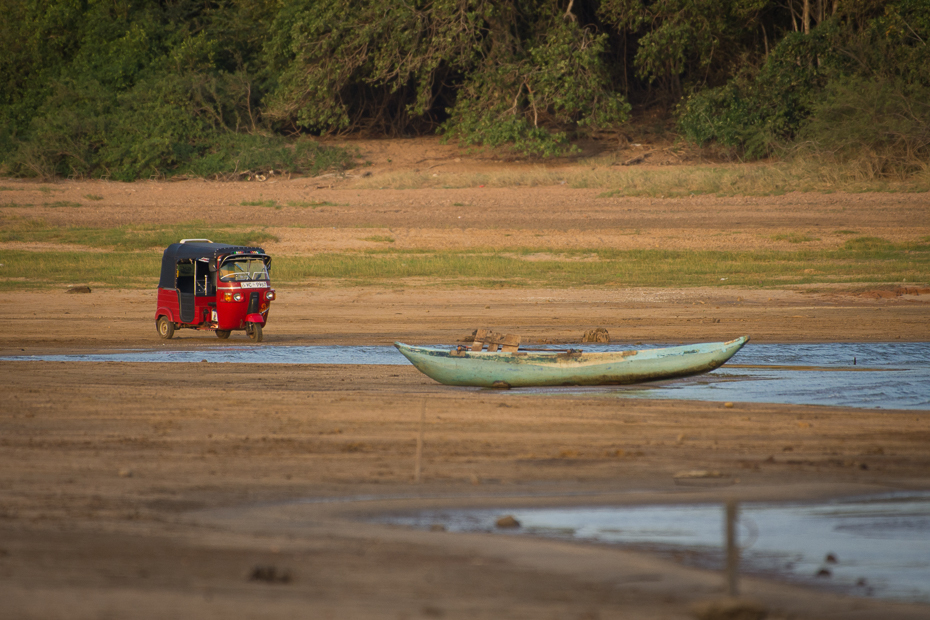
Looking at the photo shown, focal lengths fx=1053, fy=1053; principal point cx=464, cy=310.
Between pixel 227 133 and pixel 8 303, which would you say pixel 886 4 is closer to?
pixel 227 133

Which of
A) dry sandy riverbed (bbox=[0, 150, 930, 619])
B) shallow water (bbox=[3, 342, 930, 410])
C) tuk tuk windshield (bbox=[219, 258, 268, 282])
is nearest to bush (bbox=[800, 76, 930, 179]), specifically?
dry sandy riverbed (bbox=[0, 150, 930, 619])

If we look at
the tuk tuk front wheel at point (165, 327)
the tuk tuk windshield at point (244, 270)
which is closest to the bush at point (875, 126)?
the tuk tuk windshield at point (244, 270)

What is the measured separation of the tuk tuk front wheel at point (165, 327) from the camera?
571 inches

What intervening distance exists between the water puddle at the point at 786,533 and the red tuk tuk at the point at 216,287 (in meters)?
8.34

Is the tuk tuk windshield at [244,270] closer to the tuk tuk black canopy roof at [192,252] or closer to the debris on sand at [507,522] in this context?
the tuk tuk black canopy roof at [192,252]

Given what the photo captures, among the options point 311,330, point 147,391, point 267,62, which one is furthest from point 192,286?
point 267,62

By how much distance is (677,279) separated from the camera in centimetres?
1914

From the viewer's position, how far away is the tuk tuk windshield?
13.8m

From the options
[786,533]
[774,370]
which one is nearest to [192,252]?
[774,370]

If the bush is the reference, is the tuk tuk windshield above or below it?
below

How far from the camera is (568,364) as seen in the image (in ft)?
34.3

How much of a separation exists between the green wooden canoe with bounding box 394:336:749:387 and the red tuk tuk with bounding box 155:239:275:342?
399 centimetres

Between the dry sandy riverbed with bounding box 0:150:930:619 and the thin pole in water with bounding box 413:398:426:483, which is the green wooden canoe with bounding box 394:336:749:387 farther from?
the thin pole in water with bounding box 413:398:426:483

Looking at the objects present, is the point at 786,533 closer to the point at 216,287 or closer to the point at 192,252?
the point at 216,287
